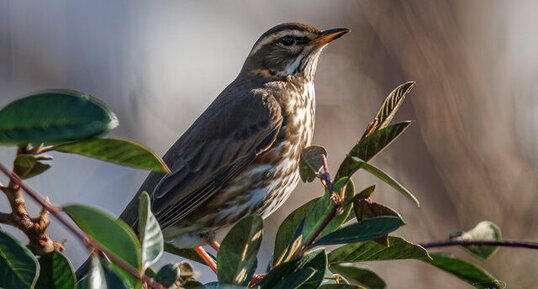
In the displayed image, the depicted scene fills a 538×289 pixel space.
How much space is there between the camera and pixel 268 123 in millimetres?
4176

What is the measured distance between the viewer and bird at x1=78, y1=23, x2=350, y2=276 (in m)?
3.94

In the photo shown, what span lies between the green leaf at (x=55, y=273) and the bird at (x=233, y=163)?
5.05 ft

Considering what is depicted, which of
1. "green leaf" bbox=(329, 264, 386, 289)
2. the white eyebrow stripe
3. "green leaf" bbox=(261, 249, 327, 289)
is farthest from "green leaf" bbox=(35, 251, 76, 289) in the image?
the white eyebrow stripe

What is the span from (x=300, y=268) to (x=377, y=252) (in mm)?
379

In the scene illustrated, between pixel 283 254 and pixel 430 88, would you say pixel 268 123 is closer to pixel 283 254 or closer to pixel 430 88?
pixel 283 254

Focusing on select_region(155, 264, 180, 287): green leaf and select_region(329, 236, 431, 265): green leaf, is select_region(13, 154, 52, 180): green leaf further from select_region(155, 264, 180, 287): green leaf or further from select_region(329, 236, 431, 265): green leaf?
select_region(329, 236, 431, 265): green leaf

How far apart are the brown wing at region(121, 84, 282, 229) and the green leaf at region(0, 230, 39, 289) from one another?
1872 millimetres

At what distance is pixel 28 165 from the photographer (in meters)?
2.01

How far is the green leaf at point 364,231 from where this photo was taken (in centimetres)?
217

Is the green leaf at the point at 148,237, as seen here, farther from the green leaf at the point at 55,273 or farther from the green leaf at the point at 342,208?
the green leaf at the point at 342,208

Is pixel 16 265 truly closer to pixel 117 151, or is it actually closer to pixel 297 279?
pixel 117 151

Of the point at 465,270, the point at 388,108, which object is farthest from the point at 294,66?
the point at 388,108

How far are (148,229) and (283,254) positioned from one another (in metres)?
0.58

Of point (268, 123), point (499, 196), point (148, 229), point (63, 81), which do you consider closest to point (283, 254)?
point (148, 229)
